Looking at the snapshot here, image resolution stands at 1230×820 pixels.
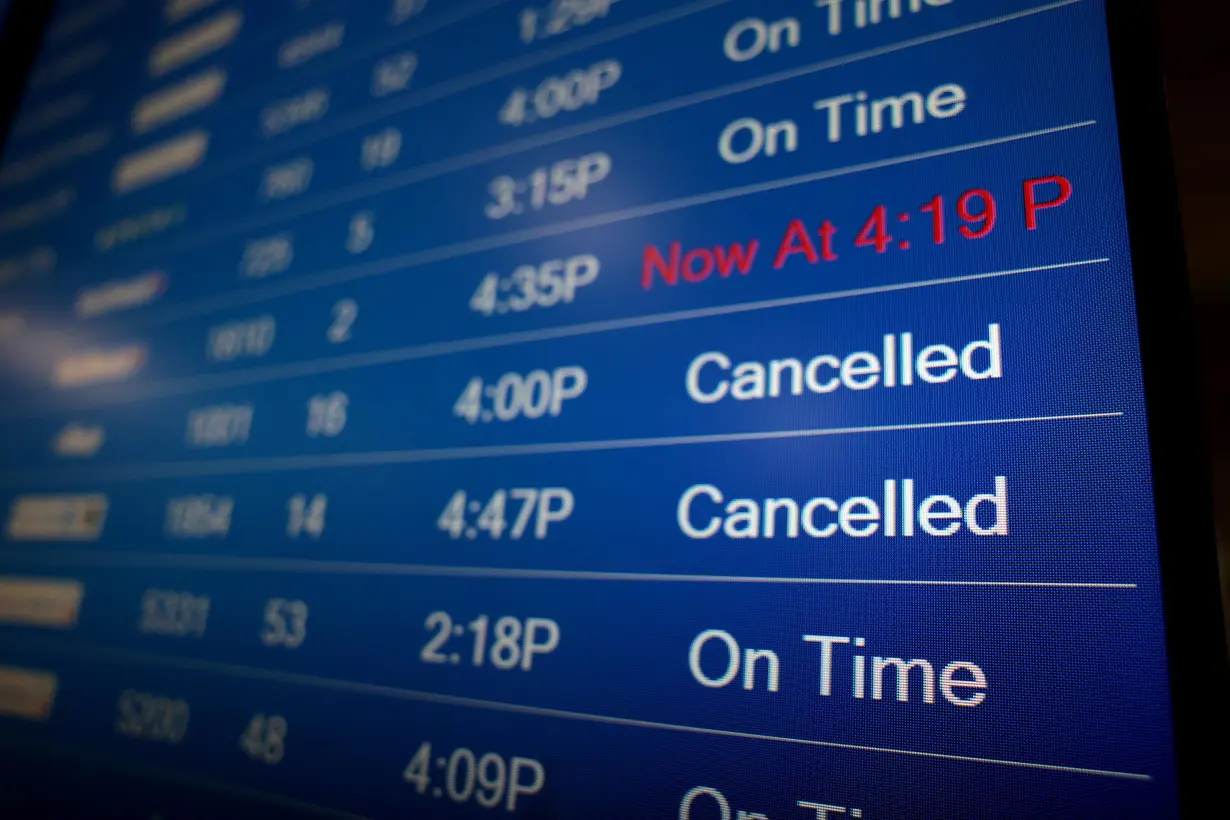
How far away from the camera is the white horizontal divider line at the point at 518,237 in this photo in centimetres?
74

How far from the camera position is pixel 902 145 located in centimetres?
76

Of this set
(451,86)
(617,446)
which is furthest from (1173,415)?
(451,86)

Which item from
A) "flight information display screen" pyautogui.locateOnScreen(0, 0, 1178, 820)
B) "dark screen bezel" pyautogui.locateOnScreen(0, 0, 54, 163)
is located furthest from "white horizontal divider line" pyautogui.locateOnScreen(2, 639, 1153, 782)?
"dark screen bezel" pyautogui.locateOnScreen(0, 0, 54, 163)

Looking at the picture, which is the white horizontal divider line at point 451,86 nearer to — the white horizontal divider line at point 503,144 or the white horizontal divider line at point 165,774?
the white horizontal divider line at point 503,144

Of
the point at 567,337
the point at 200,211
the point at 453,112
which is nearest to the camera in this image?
the point at 567,337

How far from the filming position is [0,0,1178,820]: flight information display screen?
607 mm

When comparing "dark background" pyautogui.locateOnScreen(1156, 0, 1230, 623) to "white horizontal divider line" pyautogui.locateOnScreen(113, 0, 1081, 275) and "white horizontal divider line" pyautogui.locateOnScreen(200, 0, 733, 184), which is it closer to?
"white horizontal divider line" pyautogui.locateOnScreen(113, 0, 1081, 275)

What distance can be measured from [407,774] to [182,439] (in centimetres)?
65

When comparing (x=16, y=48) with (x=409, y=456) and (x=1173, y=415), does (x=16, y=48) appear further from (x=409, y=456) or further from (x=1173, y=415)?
(x=1173, y=415)

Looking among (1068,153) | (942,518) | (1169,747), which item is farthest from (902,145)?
(1169,747)


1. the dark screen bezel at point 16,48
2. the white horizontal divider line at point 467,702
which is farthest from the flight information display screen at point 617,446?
the dark screen bezel at point 16,48

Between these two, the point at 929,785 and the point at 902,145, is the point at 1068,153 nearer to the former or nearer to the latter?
the point at 902,145

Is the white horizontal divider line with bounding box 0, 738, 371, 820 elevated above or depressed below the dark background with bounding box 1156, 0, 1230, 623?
below

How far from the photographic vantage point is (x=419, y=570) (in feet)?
2.86
